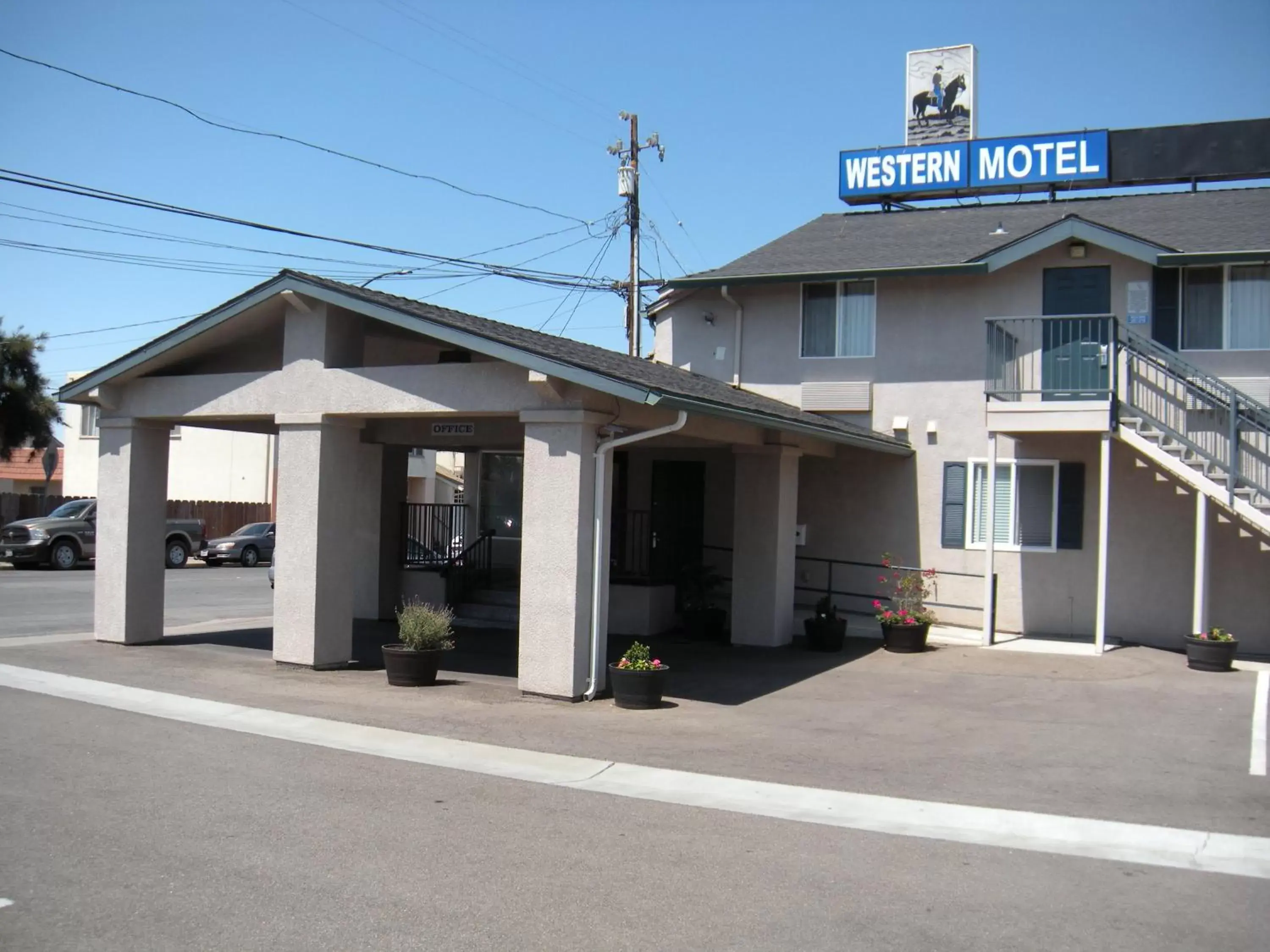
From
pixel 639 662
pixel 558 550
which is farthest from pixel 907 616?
pixel 558 550

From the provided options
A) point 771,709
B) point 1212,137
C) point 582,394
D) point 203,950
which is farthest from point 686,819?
point 1212,137

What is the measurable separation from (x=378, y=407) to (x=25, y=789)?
5941mm

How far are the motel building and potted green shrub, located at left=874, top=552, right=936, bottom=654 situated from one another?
1.02 meters

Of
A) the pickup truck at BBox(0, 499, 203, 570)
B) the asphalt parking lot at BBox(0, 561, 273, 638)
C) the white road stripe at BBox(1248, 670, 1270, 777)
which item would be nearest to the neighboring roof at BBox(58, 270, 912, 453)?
the asphalt parking lot at BBox(0, 561, 273, 638)

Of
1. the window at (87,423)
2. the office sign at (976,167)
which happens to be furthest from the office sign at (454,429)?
the window at (87,423)

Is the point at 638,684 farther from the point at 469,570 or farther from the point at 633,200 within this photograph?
the point at 633,200

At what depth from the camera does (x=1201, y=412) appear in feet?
50.7

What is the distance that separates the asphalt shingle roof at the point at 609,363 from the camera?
11219 millimetres

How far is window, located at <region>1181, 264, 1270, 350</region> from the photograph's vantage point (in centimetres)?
1611

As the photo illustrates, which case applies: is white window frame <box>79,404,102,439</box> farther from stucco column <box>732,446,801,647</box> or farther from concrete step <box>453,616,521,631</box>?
stucco column <box>732,446,801,647</box>

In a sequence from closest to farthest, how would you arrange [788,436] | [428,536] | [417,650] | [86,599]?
[417,650] < [788,436] < [428,536] < [86,599]

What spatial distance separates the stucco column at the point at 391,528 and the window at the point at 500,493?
5.44ft

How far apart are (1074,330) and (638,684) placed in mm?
9731

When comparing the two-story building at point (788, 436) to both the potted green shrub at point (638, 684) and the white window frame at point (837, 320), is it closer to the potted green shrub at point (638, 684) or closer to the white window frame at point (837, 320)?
the white window frame at point (837, 320)
